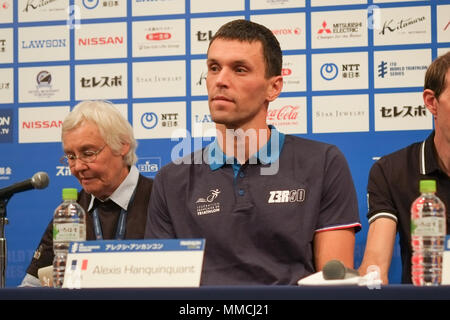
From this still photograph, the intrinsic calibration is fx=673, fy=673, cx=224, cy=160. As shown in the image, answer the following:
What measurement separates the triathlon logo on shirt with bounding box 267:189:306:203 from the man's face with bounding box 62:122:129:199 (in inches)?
38.3

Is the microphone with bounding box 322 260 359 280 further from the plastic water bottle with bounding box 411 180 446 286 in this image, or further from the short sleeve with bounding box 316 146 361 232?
the short sleeve with bounding box 316 146 361 232

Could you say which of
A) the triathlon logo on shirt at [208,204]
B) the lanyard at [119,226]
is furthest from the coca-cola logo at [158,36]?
the triathlon logo on shirt at [208,204]

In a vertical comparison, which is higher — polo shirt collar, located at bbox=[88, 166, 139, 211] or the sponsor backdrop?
the sponsor backdrop

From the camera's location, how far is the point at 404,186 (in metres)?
2.46

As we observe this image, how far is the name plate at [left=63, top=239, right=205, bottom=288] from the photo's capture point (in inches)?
58.7

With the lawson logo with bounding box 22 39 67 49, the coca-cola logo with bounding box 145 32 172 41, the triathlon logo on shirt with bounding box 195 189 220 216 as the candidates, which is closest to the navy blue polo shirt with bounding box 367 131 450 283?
the triathlon logo on shirt with bounding box 195 189 220 216

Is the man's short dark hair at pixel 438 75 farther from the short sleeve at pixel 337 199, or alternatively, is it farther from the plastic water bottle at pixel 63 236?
the plastic water bottle at pixel 63 236

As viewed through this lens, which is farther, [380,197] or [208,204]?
[380,197]

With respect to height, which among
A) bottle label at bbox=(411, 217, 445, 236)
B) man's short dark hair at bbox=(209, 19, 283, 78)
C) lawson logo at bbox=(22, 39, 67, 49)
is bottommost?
bottle label at bbox=(411, 217, 445, 236)

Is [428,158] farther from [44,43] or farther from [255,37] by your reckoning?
[44,43]

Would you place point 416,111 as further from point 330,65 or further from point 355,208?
point 355,208

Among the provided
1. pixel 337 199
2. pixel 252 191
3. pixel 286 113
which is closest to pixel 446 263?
pixel 337 199

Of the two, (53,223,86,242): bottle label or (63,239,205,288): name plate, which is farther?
(53,223,86,242): bottle label

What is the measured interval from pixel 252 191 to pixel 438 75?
0.80 metres
